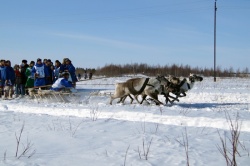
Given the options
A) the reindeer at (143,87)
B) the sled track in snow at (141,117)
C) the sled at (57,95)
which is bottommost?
the sled track in snow at (141,117)

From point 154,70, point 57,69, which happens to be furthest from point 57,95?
point 154,70

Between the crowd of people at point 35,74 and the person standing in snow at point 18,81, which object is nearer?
the crowd of people at point 35,74

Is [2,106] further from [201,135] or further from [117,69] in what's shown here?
[117,69]

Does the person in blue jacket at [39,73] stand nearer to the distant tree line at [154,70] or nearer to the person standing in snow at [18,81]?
the person standing in snow at [18,81]

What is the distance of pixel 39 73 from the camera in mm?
14742

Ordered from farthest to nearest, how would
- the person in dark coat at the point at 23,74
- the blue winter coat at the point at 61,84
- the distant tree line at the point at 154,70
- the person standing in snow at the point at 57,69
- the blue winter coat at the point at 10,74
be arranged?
1. the distant tree line at the point at 154,70
2. the person in dark coat at the point at 23,74
3. the person standing in snow at the point at 57,69
4. the blue winter coat at the point at 10,74
5. the blue winter coat at the point at 61,84

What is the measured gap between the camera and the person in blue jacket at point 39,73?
1476 cm

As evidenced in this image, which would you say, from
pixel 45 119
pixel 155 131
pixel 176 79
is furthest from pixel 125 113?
pixel 176 79

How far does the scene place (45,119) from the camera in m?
7.02

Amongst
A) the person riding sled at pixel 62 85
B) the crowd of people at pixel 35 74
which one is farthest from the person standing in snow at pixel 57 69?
the person riding sled at pixel 62 85

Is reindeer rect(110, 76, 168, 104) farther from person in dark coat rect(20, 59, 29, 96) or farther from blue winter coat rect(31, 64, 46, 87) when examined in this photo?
person in dark coat rect(20, 59, 29, 96)

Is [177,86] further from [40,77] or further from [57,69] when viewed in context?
[40,77]

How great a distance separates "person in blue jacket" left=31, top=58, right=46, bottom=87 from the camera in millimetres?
14761

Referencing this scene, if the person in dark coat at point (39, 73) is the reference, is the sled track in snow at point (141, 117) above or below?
below
